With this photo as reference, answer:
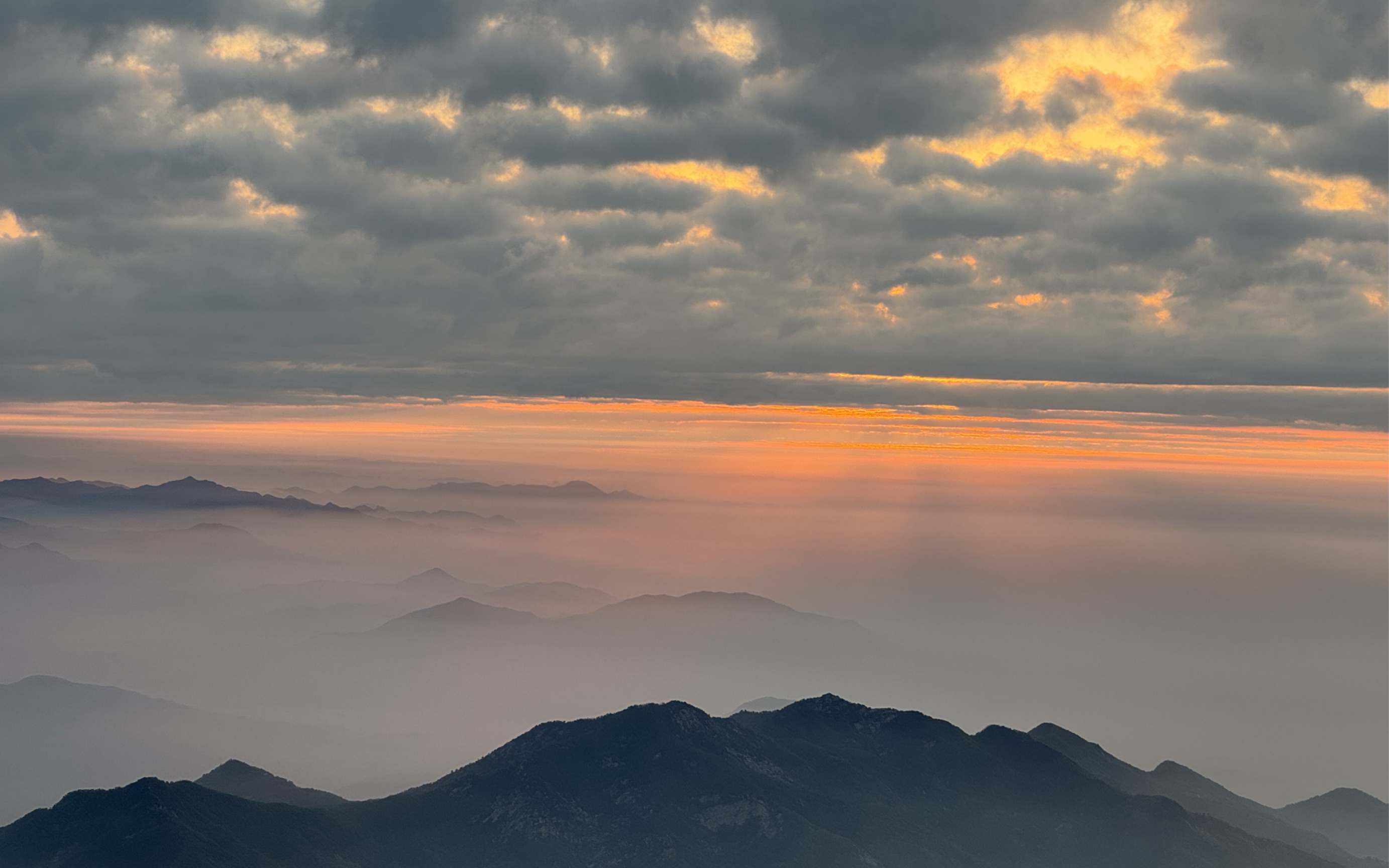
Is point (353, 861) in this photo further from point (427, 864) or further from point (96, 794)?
point (96, 794)

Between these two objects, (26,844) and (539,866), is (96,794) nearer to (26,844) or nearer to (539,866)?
(26,844)

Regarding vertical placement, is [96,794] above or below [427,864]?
above

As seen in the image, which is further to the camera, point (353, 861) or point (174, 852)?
point (353, 861)

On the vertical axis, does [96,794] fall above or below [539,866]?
above

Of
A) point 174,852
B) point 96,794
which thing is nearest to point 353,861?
point 174,852

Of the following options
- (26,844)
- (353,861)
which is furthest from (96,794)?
(353,861)

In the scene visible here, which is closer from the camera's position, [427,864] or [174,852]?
[174,852]

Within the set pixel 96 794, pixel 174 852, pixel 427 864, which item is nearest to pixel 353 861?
pixel 427 864

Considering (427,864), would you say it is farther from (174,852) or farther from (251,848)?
(174,852)
